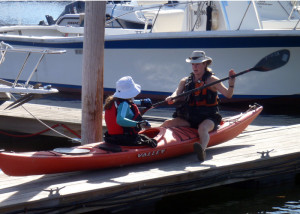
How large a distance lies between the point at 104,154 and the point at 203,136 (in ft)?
4.28

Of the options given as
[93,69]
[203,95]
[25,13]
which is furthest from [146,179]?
[25,13]

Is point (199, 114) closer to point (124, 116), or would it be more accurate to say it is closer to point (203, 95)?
point (203, 95)

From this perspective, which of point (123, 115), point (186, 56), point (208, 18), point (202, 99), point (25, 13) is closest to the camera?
point (123, 115)

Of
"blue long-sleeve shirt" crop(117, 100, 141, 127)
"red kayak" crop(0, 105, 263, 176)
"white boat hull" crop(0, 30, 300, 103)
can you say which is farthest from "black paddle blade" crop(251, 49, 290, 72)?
"white boat hull" crop(0, 30, 300, 103)

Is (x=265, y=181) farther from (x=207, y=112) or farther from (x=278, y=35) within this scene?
(x=278, y=35)

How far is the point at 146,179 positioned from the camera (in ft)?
18.6

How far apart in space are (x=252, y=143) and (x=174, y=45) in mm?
4095

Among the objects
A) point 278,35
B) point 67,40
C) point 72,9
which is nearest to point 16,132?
point 67,40

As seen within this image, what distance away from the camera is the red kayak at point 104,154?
5461mm

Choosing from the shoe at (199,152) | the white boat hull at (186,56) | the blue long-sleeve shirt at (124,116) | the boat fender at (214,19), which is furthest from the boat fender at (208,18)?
the blue long-sleeve shirt at (124,116)

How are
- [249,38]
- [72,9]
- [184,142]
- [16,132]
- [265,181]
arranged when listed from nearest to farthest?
1. [184,142]
2. [265,181]
3. [16,132]
4. [249,38]
5. [72,9]

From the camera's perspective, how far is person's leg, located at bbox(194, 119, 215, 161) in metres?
6.35

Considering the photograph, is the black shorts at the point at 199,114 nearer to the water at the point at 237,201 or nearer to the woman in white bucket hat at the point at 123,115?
the water at the point at 237,201

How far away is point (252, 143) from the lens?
7.43 meters
